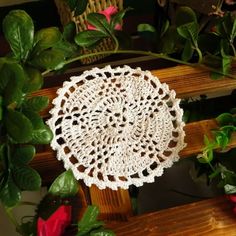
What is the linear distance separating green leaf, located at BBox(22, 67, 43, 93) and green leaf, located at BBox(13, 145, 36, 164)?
89 mm

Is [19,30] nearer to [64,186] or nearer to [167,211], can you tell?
[64,186]

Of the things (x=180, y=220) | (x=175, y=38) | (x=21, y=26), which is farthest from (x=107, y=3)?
(x=180, y=220)

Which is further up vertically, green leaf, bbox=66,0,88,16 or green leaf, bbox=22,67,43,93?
green leaf, bbox=66,0,88,16

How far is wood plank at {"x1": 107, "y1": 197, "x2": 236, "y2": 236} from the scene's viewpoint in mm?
638

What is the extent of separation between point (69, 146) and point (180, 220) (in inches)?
8.8

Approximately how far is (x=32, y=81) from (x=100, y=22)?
0.20 meters

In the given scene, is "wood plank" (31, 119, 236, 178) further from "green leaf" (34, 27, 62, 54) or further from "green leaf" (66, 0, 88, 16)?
"green leaf" (66, 0, 88, 16)

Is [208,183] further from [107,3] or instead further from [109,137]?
[107,3]

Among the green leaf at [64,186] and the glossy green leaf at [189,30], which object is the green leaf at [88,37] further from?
the green leaf at [64,186]

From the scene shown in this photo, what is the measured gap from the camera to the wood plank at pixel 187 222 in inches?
25.1

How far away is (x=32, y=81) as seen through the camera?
0.66 metres

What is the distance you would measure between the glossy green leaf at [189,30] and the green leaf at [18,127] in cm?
32

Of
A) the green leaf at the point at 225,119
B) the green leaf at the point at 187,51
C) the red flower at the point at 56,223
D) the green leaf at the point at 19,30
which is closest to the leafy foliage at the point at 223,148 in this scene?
the green leaf at the point at 225,119

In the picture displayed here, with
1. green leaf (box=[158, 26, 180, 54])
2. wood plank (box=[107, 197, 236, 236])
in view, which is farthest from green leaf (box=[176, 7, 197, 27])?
wood plank (box=[107, 197, 236, 236])
